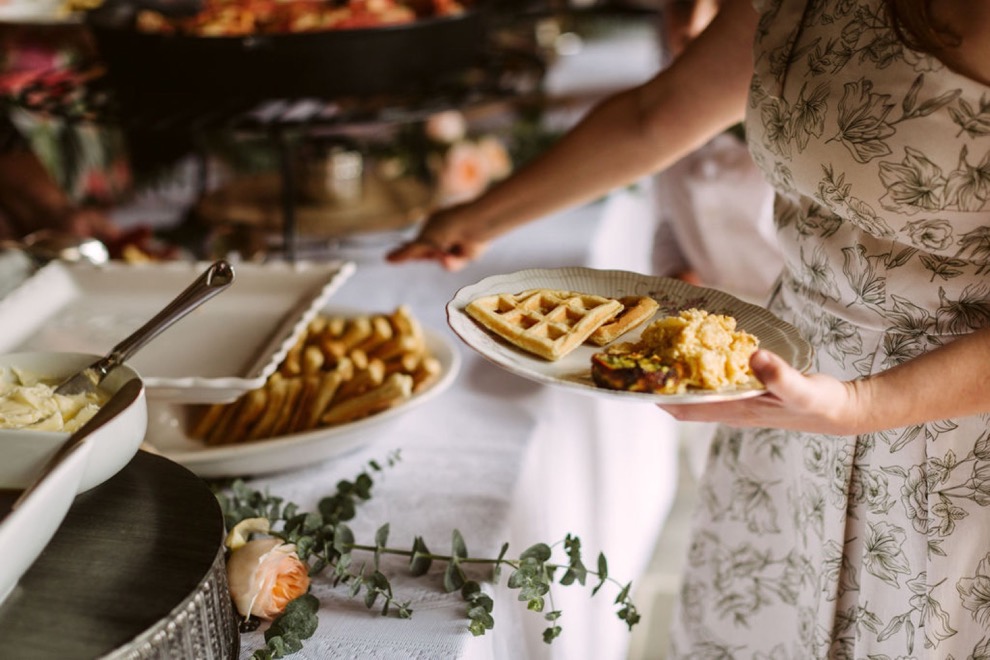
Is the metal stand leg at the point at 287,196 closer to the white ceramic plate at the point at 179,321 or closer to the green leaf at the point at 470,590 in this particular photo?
the white ceramic plate at the point at 179,321

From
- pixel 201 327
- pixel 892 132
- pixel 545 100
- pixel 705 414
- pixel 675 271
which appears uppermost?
pixel 892 132

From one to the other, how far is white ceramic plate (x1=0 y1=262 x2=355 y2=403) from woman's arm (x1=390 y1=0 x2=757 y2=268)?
168 millimetres

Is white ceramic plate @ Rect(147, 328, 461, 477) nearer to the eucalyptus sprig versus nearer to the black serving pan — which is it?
the eucalyptus sprig

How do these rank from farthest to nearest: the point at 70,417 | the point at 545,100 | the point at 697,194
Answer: the point at 545,100 < the point at 697,194 < the point at 70,417

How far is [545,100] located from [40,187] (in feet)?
4.05

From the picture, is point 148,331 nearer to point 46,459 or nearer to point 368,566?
point 46,459

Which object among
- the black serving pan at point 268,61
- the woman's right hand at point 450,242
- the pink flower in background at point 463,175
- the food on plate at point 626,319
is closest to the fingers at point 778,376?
the food on plate at point 626,319

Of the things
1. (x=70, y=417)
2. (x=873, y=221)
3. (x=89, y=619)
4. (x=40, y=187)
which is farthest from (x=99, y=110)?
(x=873, y=221)

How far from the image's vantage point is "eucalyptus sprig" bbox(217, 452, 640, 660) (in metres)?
0.83

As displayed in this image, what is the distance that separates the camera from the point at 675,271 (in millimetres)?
2078

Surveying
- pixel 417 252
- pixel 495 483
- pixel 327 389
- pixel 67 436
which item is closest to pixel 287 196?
pixel 417 252

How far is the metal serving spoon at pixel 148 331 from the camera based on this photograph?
30.8 inches

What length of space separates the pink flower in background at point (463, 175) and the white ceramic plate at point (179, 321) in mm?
850

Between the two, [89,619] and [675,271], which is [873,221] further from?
[675,271]
